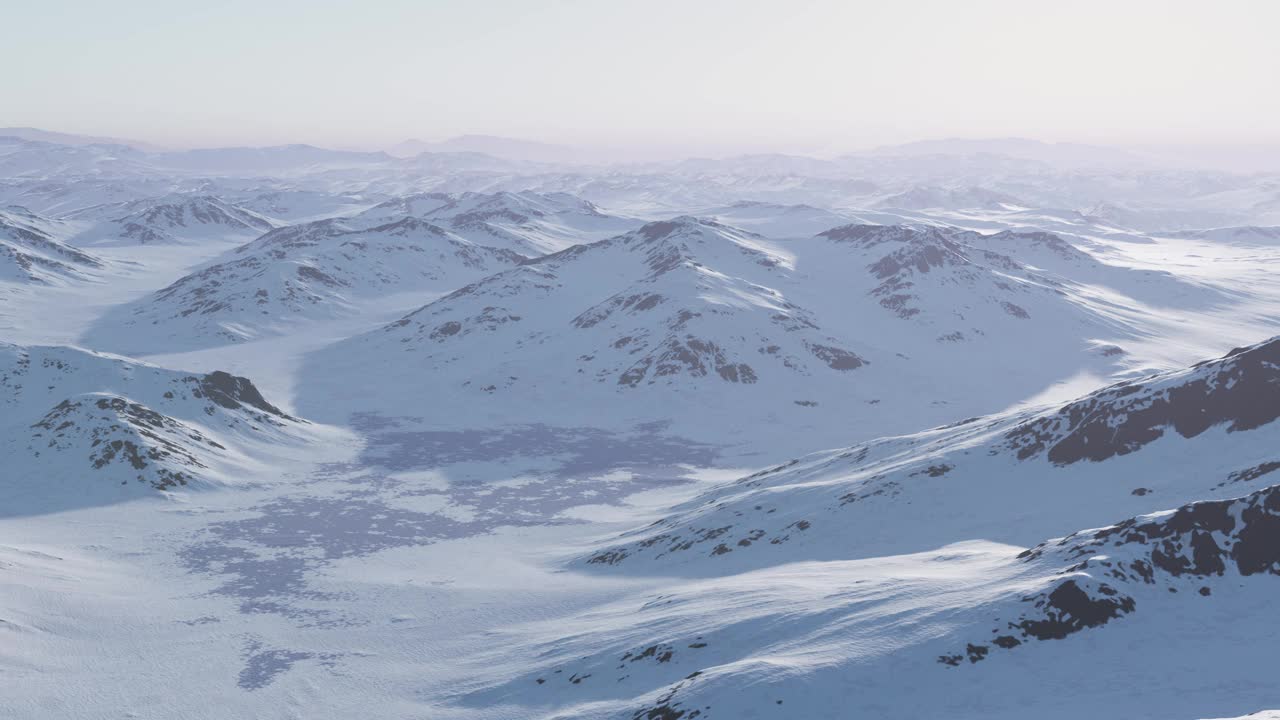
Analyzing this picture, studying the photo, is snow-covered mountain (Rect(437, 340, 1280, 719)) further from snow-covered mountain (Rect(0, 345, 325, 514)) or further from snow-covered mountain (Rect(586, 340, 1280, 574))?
snow-covered mountain (Rect(0, 345, 325, 514))

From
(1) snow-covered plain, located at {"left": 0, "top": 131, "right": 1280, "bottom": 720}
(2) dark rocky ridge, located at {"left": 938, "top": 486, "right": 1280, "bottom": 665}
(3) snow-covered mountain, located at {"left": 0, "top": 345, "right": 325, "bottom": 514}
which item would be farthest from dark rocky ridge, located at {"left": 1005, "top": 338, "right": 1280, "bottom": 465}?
(3) snow-covered mountain, located at {"left": 0, "top": 345, "right": 325, "bottom": 514}

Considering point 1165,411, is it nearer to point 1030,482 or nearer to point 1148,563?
point 1030,482

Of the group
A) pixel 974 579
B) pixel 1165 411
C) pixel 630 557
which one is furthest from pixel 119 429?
pixel 1165 411

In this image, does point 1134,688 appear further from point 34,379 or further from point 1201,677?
point 34,379

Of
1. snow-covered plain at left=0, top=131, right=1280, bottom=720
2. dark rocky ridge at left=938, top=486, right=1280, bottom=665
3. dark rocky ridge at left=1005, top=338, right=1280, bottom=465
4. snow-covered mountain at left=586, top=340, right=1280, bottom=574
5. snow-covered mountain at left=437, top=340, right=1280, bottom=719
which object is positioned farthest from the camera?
dark rocky ridge at left=1005, top=338, right=1280, bottom=465

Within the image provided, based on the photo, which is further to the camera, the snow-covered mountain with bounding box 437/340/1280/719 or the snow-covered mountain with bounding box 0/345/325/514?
the snow-covered mountain with bounding box 0/345/325/514

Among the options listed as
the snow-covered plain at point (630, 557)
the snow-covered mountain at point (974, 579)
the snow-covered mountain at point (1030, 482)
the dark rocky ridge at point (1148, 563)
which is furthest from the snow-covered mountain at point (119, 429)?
the dark rocky ridge at point (1148, 563)

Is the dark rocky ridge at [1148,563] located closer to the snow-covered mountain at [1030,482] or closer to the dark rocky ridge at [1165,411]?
the snow-covered mountain at [1030,482]

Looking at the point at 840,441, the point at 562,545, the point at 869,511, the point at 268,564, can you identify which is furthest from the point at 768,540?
the point at 840,441

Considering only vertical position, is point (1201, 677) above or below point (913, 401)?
above
